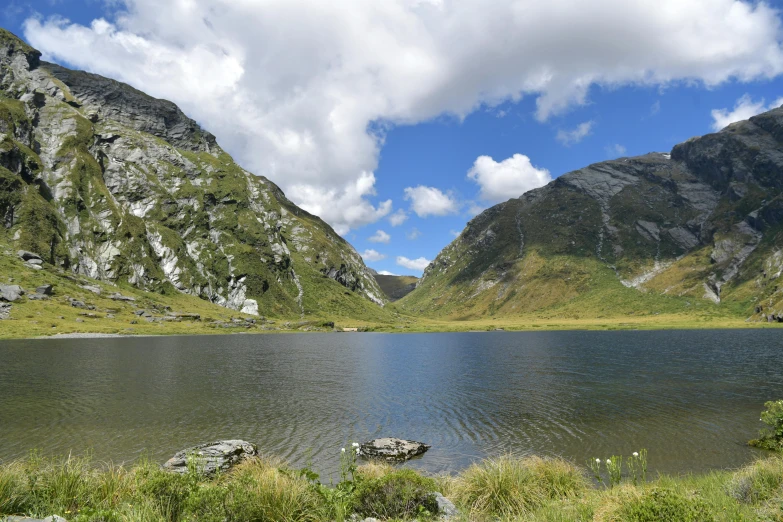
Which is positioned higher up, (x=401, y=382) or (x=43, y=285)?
(x=43, y=285)

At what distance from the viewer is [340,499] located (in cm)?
1210

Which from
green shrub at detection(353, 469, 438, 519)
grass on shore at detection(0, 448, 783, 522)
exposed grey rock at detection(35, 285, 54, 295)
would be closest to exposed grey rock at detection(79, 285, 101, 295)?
exposed grey rock at detection(35, 285, 54, 295)

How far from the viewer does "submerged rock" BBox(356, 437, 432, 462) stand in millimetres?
26000

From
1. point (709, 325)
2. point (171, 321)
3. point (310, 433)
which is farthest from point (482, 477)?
point (709, 325)

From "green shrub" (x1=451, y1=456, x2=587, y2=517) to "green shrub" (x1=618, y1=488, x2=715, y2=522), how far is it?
3.92m

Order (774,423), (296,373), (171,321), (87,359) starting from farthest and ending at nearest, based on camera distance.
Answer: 1. (171,321)
2. (87,359)
3. (296,373)
4. (774,423)

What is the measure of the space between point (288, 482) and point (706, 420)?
36089mm

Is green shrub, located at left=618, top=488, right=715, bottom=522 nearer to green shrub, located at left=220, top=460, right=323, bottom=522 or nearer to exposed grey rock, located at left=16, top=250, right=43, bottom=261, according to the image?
green shrub, located at left=220, top=460, right=323, bottom=522

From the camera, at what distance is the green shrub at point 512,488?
14.3 metres

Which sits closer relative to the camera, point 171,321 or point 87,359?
point 87,359

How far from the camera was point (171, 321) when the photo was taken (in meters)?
183

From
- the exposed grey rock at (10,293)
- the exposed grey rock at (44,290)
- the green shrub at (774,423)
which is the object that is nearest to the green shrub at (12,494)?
the green shrub at (774,423)

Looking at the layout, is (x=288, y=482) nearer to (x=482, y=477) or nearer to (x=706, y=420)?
(x=482, y=477)

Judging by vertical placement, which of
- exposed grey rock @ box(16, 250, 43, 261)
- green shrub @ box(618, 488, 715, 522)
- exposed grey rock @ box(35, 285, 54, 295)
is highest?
exposed grey rock @ box(16, 250, 43, 261)
